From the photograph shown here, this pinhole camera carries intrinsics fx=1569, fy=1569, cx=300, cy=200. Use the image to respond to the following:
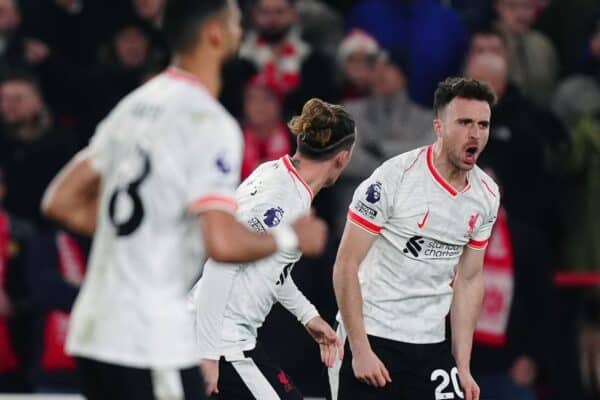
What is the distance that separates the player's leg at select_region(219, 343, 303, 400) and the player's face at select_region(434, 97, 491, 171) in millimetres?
1135

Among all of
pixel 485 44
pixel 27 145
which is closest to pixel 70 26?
pixel 27 145

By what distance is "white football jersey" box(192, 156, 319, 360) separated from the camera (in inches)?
242

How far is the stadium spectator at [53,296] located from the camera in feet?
31.4

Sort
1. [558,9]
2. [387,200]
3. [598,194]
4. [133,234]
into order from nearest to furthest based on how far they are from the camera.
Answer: [133,234], [387,200], [598,194], [558,9]

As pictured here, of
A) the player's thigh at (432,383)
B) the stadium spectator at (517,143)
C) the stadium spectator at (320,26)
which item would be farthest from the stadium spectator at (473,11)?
the player's thigh at (432,383)

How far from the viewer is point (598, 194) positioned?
9883 millimetres

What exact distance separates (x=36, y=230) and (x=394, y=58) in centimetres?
254

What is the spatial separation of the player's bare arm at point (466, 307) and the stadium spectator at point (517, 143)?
296 cm

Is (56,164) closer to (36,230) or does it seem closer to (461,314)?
(36,230)

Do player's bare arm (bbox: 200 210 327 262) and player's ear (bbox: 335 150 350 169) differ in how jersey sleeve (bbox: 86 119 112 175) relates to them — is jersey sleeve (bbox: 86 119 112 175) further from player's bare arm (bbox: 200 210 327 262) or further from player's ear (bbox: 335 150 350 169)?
player's ear (bbox: 335 150 350 169)

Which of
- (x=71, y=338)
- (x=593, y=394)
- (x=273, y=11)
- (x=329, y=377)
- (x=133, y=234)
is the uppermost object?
(x=273, y=11)

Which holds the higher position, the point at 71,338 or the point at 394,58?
the point at 394,58

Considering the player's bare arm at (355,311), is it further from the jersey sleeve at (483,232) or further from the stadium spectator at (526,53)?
the stadium spectator at (526,53)

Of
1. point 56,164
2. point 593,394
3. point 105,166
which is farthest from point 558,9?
point 105,166
